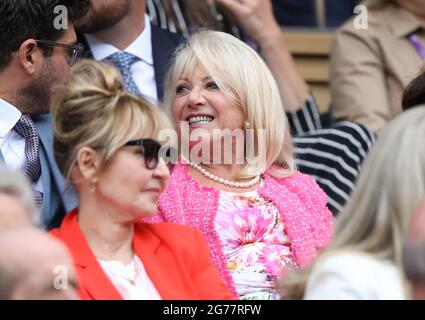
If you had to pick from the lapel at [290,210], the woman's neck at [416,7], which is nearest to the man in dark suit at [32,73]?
the lapel at [290,210]

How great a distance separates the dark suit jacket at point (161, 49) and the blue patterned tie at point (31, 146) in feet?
2.80

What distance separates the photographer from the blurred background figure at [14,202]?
10.4ft

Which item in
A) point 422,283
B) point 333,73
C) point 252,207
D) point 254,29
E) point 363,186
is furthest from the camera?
point 333,73

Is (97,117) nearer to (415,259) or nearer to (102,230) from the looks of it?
(102,230)

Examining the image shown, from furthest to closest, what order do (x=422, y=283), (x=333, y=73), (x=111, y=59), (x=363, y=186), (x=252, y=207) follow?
(x=333, y=73), (x=111, y=59), (x=252, y=207), (x=363, y=186), (x=422, y=283)

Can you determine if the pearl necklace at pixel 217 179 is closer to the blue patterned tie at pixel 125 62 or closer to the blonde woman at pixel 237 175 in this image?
the blonde woman at pixel 237 175

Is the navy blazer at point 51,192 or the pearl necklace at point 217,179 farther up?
the navy blazer at point 51,192

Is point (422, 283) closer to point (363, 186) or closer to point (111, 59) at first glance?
point (363, 186)

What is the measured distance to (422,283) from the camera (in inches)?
126

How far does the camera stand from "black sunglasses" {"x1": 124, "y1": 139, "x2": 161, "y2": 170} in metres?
3.91

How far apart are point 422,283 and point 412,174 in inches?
13.1

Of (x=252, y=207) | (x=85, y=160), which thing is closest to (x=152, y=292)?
(x=85, y=160)

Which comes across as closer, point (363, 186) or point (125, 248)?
point (363, 186)

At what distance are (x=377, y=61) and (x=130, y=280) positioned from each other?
254 centimetres
